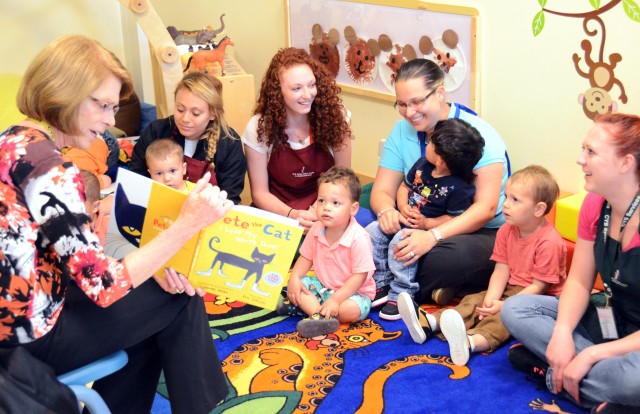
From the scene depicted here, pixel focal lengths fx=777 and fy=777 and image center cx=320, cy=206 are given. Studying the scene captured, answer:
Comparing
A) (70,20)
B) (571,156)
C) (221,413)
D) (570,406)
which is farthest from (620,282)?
(70,20)

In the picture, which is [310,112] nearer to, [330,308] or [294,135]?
[294,135]

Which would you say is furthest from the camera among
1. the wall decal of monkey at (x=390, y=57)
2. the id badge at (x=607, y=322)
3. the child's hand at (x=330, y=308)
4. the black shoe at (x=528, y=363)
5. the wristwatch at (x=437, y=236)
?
the wall decal of monkey at (x=390, y=57)

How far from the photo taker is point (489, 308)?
2.51m

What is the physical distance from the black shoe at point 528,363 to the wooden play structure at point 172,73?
2.02 meters

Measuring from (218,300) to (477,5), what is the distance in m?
1.52

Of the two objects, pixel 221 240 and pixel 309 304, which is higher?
pixel 221 240

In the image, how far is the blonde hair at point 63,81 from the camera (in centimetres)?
162

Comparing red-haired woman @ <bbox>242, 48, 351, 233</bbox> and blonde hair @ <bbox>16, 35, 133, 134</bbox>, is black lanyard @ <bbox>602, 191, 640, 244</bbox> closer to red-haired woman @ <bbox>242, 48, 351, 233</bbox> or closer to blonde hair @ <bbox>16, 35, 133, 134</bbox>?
red-haired woman @ <bbox>242, 48, 351, 233</bbox>

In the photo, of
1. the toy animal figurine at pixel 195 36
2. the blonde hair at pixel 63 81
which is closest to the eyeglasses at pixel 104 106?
the blonde hair at pixel 63 81

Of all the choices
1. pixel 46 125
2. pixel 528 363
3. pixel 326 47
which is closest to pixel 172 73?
pixel 326 47

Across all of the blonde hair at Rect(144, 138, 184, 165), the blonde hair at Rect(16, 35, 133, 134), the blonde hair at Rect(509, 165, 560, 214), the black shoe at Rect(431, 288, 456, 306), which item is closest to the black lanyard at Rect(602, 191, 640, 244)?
the blonde hair at Rect(509, 165, 560, 214)

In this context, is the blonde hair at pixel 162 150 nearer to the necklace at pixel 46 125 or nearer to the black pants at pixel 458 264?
the black pants at pixel 458 264

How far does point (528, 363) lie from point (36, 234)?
1423 millimetres

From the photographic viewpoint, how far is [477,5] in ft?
9.98
